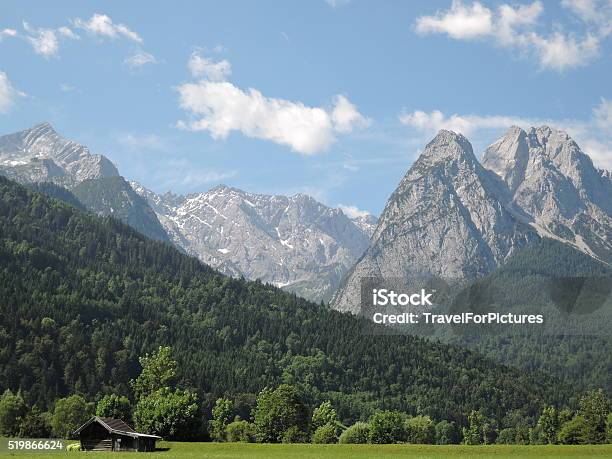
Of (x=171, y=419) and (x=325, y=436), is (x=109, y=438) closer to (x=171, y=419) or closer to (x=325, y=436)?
(x=171, y=419)

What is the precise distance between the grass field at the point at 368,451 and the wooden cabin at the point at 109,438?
4.11m

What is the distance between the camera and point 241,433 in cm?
18238

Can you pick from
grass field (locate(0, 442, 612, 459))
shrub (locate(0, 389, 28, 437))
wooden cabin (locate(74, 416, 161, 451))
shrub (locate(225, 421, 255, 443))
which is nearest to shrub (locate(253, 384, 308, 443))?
shrub (locate(225, 421, 255, 443))

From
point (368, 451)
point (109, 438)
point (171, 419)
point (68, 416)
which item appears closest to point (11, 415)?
point (68, 416)

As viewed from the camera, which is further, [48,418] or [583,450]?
[48,418]

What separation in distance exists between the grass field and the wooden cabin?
411 centimetres

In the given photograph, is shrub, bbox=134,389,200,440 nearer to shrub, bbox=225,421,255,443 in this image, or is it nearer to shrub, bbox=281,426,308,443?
shrub, bbox=281,426,308,443

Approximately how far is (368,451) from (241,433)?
6853 cm

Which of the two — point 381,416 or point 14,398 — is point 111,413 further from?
point 381,416

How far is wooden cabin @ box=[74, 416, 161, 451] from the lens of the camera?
11844 centimetres

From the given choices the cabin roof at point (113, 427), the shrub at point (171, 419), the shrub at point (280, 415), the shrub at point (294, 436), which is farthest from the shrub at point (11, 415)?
the shrub at point (294, 436)

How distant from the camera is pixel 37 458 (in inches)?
3415

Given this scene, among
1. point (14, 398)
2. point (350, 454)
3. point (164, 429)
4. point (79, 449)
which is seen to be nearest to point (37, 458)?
point (79, 449)

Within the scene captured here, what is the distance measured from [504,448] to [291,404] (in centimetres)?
7150
